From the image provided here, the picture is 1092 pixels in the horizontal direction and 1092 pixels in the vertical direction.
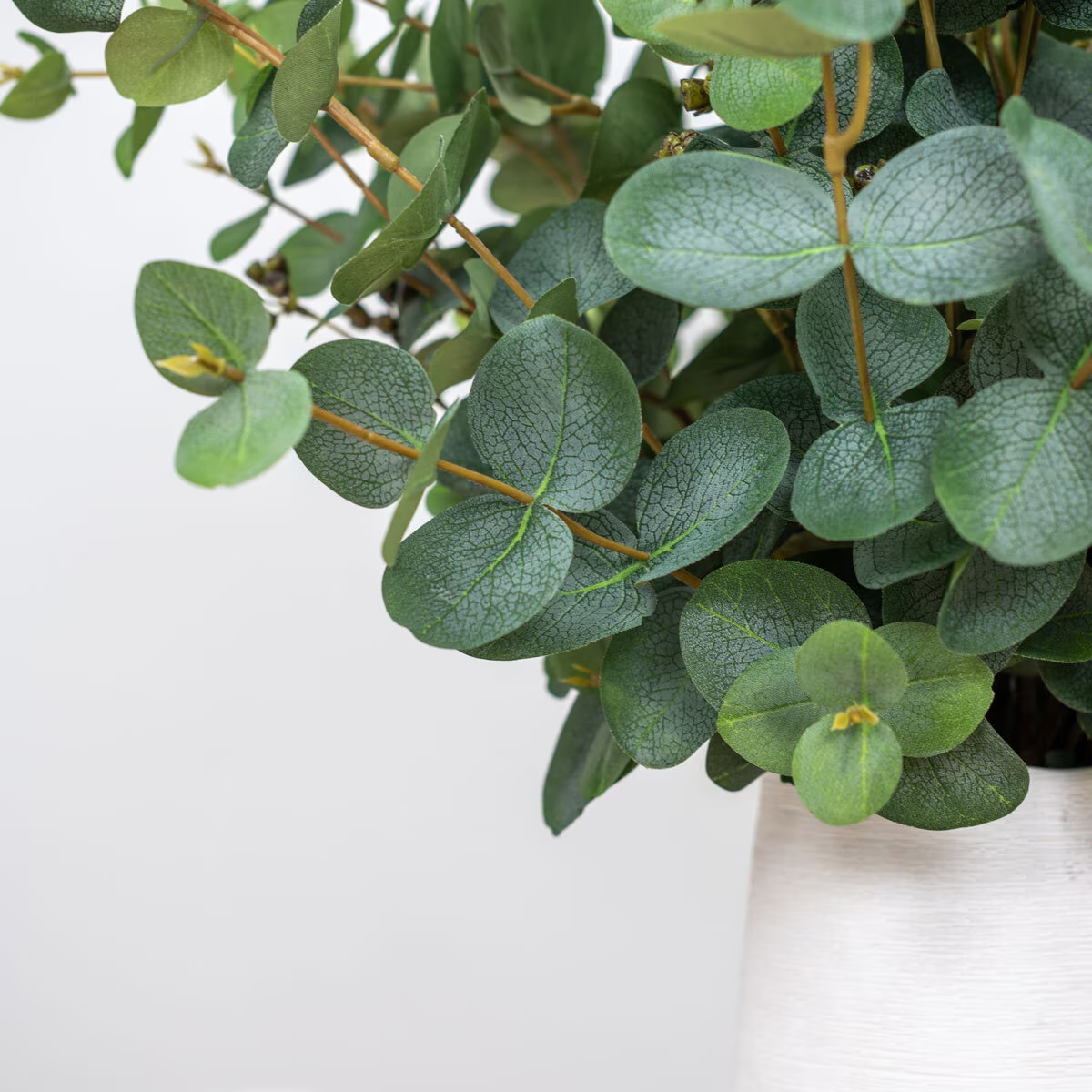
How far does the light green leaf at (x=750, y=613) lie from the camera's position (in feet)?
0.80

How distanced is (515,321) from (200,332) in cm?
11

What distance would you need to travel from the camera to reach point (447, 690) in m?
0.77

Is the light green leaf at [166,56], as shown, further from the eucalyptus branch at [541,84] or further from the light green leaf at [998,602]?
the light green leaf at [998,602]

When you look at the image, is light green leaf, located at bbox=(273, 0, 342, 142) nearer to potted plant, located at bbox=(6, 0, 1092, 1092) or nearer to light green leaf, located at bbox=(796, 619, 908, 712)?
potted plant, located at bbox=(6, 0, 1092, 1092)

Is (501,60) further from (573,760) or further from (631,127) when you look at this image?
(573,760)

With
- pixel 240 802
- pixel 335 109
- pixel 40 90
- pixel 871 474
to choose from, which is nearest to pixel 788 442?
pixel 871 474

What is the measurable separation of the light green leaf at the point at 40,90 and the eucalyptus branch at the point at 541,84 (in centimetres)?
9

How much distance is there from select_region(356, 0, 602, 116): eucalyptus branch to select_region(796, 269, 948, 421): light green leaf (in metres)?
0.16

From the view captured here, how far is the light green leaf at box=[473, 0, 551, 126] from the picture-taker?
1.12 feet

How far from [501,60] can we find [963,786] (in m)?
0.26

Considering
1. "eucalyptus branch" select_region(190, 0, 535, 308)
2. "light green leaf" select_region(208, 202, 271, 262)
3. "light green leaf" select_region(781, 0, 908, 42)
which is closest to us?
"light green leaf" select_region(781, 0, 908, 42)

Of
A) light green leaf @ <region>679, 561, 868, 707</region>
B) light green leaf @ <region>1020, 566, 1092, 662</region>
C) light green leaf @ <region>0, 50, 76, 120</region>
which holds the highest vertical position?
light green leaf @ <region>0, 50, 76, 120</region>

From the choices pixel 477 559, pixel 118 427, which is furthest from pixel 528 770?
pixel 477 559

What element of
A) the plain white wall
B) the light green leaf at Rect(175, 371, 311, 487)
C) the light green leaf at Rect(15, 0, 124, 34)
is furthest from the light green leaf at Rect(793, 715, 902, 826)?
the plain white wall
